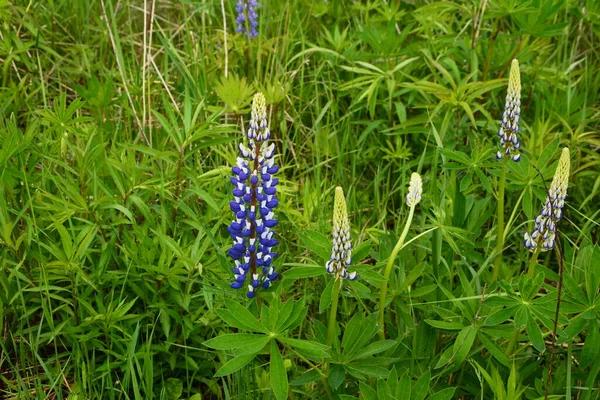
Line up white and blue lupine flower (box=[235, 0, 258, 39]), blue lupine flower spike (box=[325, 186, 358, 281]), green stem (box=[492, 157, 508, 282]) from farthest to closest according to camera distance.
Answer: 1. white and blue lupine flower (box=[235, 0, 258, 39])
2. green stem (box=[492, 157, 508, 282])
3. blue lupine flower spike (box=[325, 186, 358, 281])

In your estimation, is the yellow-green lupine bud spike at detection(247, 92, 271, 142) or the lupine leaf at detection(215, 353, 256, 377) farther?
the yellow-green lupine bud spike at detection(247, 92, 271, 142)

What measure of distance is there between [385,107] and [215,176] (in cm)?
112

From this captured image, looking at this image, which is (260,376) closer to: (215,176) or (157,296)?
(157,296)

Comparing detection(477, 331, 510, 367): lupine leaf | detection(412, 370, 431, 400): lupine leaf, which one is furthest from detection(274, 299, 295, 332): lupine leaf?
detection(477, 331, 510, 367): lupine leaf

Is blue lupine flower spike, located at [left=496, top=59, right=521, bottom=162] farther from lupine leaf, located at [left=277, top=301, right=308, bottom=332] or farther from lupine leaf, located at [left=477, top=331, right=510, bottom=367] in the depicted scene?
lupine leaf, located at [left=277, top=301, right=308, bottom=332]

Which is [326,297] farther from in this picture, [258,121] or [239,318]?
[258,121]

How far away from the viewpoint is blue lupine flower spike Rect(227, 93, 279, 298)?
2.38 metres

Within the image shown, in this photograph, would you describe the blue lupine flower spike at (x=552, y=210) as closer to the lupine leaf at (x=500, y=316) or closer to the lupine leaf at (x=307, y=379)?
the lupine leaf at (x=500, y=316)

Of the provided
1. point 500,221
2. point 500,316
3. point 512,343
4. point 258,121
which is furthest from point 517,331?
point 258,121

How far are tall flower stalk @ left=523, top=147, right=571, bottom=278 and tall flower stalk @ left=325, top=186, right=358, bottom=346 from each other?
63 cm

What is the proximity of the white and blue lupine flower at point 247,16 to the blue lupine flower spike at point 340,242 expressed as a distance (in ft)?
7.94

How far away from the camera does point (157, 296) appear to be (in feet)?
9.78

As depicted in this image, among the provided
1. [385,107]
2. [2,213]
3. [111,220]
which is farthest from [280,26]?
[2,213]

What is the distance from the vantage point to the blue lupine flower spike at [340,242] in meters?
2.14
